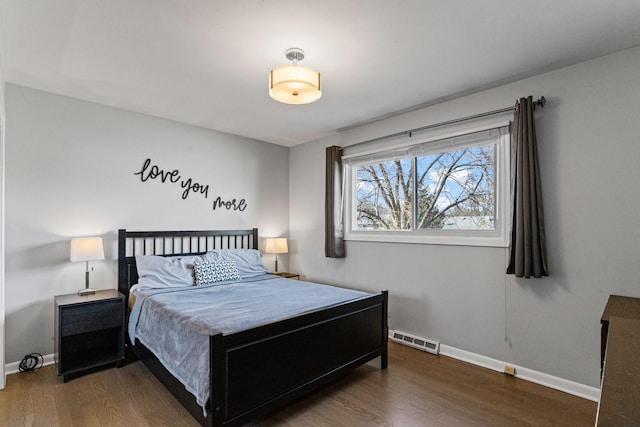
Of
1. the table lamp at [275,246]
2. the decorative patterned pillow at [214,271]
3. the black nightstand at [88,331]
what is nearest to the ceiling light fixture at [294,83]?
the decorative patterned pillow at [214,271]

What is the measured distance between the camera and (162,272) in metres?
3.32

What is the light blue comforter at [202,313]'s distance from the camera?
2.02 meters

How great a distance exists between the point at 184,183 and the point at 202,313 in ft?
6.76

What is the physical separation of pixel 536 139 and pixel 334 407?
2614 mm

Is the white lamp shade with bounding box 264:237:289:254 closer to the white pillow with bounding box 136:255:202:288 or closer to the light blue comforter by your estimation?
the light blue comforter

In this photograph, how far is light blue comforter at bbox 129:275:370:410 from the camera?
6.63 ft

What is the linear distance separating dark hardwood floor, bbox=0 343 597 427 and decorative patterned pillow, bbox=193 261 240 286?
96 cm

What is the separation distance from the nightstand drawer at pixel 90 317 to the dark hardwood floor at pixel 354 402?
403 millimetres

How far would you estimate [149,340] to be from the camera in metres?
2.62

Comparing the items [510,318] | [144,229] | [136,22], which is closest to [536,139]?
[510,318]

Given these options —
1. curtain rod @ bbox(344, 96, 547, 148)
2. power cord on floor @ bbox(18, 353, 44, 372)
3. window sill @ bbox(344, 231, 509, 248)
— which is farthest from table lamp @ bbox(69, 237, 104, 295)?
curtain rod @ bbox(344, 96, 547, 148)

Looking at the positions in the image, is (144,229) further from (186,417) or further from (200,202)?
(186,417)

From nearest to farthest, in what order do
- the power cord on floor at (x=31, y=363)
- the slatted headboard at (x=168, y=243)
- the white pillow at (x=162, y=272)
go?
the power cord on floor at (x=31, y=363) < the white pillow at (x=162, y=272) < the slatted headboard at (x=168, y=243)

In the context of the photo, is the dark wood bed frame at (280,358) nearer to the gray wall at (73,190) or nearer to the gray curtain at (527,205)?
the gray wall at (73,190)
